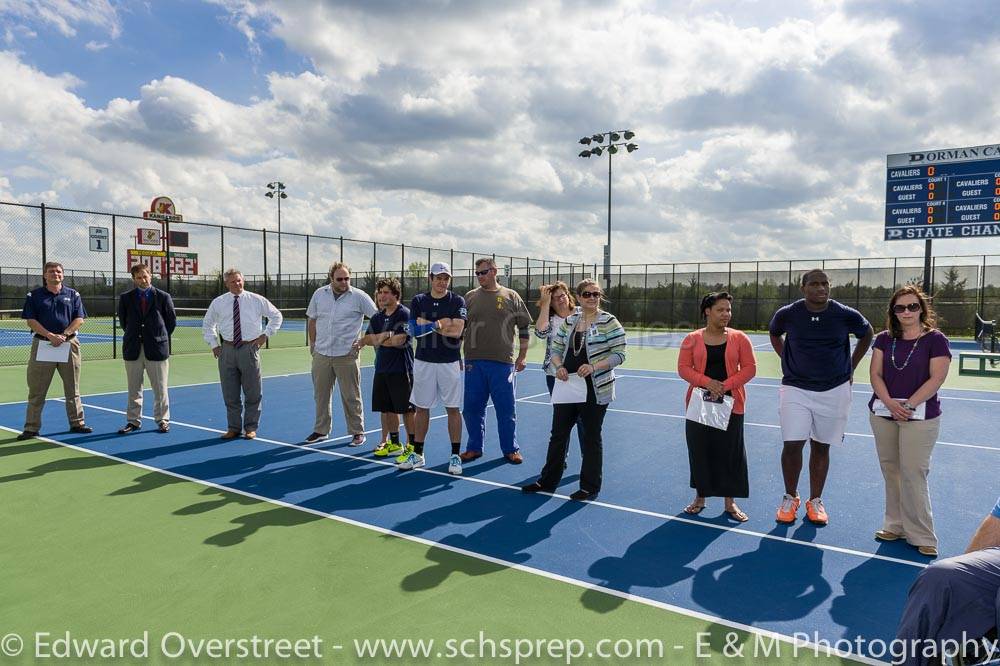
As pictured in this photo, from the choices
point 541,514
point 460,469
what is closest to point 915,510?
point 541,514

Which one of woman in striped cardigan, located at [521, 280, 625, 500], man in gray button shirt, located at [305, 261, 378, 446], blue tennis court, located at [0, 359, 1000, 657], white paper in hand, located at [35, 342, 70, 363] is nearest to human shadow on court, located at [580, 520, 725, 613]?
blue tennis court, located at [0, 359, 1000, 657]

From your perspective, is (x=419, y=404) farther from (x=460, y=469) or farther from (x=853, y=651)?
(x=853, y=651)

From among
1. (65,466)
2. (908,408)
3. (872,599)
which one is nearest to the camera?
(872,599)

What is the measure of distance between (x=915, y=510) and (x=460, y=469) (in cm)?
346

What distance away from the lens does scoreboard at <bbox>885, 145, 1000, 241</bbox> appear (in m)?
18.9

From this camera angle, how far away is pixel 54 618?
311 cm

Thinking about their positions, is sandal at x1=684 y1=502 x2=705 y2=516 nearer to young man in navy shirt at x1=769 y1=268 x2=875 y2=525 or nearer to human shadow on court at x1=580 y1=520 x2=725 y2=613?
human shadow on court at x1=580 y1=520 x2=725 y2=613

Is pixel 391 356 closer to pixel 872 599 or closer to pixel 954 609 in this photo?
pixel 872 599

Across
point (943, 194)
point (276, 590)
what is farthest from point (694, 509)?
point (943, 194)

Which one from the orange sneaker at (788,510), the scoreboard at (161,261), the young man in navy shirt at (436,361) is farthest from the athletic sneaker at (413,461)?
the scoreboard at (161,261)

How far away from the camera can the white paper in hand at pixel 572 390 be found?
16.8ft

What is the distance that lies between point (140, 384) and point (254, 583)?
16.3 ft

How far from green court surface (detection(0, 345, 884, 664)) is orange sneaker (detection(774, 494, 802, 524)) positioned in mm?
1724

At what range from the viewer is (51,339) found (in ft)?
23.2
